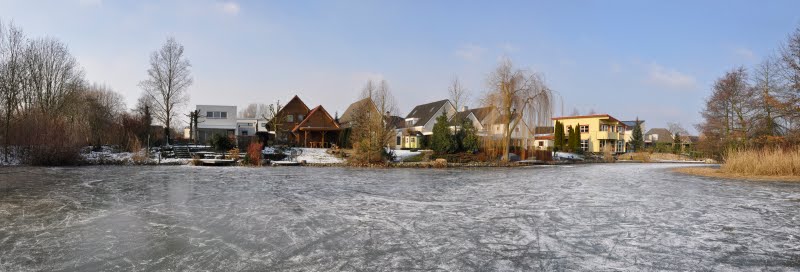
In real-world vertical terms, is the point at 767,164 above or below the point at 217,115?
below

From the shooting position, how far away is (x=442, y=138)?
28.3m

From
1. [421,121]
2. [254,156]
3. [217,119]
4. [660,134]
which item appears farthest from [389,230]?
[660,134]

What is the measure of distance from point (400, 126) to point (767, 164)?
39.1 m

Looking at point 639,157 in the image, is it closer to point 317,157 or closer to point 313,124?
point 317,157

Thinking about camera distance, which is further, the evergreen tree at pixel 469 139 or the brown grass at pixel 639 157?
the brown grass at pixel 639 157

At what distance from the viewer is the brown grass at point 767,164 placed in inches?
667

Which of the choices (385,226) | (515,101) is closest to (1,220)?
(385,226)

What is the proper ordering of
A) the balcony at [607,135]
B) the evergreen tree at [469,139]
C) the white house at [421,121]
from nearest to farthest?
the evergreen tree at [469,139]
the white house at [421,121]
the balcony at [607,135]

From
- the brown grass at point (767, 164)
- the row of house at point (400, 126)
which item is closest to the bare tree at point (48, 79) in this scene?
the row of house at point (400, 126)

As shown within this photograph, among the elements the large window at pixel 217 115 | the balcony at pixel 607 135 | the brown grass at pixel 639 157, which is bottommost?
the brown grass at pixel 639 157

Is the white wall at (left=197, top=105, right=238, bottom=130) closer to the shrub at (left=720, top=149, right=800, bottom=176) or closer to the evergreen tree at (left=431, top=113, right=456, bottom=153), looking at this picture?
the evergreen tree at (left=431, top=113, right=456, bottom=153)

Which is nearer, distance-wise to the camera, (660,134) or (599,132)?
(599,132)

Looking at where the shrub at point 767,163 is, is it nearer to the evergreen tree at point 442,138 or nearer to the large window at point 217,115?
the evergreen tree at point 442,138

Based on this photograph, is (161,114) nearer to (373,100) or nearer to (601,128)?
(373,100)
